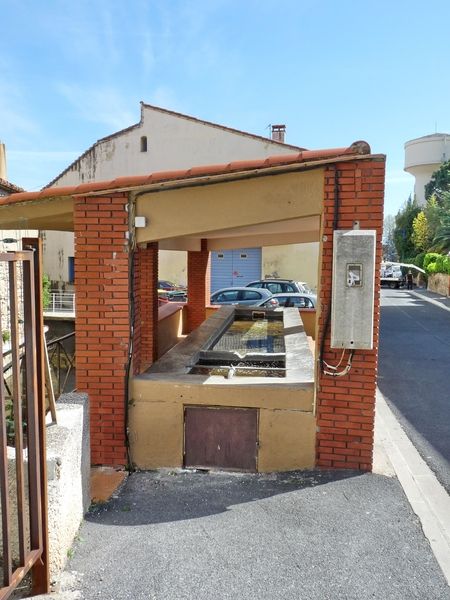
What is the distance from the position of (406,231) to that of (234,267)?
31.3m

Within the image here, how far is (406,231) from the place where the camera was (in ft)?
173

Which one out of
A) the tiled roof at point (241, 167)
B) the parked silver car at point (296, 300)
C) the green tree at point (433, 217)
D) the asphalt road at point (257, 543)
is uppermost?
the green tree at point (433, 217)

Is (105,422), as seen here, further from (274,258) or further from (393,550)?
(274,258)

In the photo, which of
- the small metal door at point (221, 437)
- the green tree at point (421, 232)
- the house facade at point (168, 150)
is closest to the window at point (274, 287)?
the house facade at point (168, 150)

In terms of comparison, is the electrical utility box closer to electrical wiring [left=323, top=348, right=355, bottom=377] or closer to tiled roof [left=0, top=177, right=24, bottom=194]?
electrical wiring [left=323, top=348, right=355, bottom=377]

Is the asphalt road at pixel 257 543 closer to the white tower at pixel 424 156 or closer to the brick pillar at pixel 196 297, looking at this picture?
the brick pillar at pixel 196 297

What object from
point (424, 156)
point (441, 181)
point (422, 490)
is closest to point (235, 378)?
point (422, 490)

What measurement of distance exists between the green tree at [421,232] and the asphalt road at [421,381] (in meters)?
29.5

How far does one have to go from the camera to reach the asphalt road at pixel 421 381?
21.0 feet

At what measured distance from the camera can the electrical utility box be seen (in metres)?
4.68

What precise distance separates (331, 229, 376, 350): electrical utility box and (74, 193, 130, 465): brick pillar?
2138mm

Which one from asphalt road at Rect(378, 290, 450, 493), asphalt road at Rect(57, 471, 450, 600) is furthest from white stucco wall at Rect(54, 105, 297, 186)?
asphalt road at Rect(57, 471, 450, 600)

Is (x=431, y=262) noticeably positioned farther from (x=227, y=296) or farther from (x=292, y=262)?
(x=227, y=296)

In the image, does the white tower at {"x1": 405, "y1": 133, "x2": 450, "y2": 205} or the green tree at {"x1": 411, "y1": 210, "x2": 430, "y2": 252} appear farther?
the white tower at {"x1": 405, "y1": 133, "x2": 450, "y2": 205}
